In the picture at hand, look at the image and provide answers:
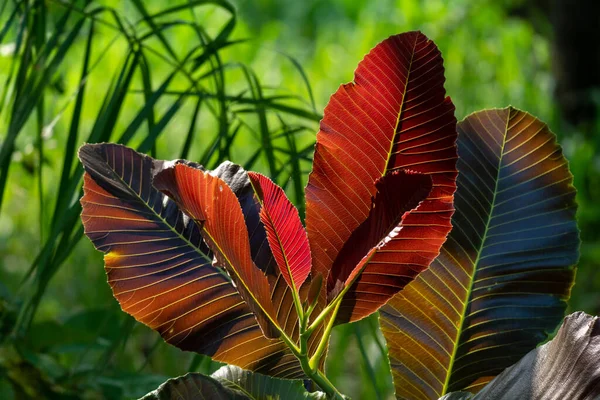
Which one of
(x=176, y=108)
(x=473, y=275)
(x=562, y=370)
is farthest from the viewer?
(x=176, y=108)

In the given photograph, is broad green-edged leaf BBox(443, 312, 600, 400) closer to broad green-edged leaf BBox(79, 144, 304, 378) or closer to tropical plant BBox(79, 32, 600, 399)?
tropical plant BBox(79, 32, 600, 399)

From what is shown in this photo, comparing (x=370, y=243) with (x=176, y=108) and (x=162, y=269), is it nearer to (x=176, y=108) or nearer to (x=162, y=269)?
(x=162, y=269)

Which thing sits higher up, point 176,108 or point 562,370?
point 176,108

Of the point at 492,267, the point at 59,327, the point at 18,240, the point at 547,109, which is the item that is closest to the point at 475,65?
the point at 547,109

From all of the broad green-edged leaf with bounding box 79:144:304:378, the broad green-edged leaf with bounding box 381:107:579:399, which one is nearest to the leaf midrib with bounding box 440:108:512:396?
the broad green-edged leaf with bounding box 381:107:579:399

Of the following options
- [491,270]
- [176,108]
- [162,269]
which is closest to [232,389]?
[162,269]

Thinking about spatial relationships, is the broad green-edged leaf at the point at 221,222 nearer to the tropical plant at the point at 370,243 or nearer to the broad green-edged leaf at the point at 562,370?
the tropical plant at the point at 370,243
